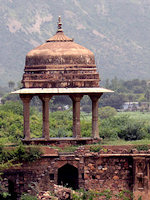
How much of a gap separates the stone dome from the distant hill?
134943 mm

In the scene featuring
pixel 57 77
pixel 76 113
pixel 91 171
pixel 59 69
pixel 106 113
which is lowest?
pixel 91 171

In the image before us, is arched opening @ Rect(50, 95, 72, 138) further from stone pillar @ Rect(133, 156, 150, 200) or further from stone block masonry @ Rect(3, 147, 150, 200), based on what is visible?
stone pillar @ Rect(133, 156, 150, 200)

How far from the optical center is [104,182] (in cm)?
2750

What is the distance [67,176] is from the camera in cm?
2884

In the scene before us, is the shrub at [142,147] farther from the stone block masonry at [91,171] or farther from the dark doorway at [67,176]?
the dark doorway at [67,176]

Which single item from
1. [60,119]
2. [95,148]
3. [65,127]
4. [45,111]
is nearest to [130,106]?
A: [60,119]

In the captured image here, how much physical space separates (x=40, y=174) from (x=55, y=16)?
524ft

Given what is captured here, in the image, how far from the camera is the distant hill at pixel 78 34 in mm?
172125

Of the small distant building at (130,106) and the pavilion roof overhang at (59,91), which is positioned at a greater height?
the small distant building at (130,106)

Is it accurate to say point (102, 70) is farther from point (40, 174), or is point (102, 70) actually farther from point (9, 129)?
point (40, 174)

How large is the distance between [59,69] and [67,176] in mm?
4306

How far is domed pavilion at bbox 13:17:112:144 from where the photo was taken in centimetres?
2954

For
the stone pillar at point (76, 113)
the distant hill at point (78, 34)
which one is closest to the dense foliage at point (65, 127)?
the stone pillar at point (76, 113)

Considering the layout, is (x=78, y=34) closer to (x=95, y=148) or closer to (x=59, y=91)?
(x=59, y=91)
